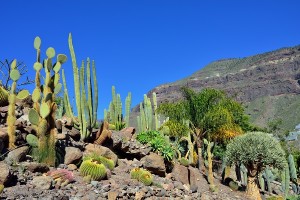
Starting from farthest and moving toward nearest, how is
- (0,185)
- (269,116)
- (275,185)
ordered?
(269,116), (275,185), (0,185)

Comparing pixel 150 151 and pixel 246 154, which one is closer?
pixel 150 151

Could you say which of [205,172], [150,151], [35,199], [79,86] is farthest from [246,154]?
[35,199]

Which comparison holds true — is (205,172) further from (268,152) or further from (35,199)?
(35,199)

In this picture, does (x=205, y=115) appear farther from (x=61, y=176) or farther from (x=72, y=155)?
(x=61, y=176)

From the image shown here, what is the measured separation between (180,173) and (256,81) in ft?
321

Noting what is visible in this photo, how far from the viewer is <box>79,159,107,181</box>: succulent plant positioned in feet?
31.8

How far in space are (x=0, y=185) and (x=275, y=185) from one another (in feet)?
62.6

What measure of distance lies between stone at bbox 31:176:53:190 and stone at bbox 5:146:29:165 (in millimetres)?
765

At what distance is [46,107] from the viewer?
9453 millimetres

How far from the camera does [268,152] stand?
51.6ft

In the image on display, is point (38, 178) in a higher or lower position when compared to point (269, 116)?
lower

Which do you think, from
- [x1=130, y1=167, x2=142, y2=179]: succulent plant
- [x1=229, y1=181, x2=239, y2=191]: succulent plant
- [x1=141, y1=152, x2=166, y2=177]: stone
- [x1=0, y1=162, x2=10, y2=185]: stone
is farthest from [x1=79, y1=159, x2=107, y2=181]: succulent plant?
[x1=229, y1=181, x2=239, y2=191]: succulent plant

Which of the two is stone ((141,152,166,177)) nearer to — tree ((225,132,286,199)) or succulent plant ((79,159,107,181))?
succulent plant ((79,159,107,181))

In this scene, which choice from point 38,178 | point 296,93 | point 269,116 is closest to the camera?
point 38,178
